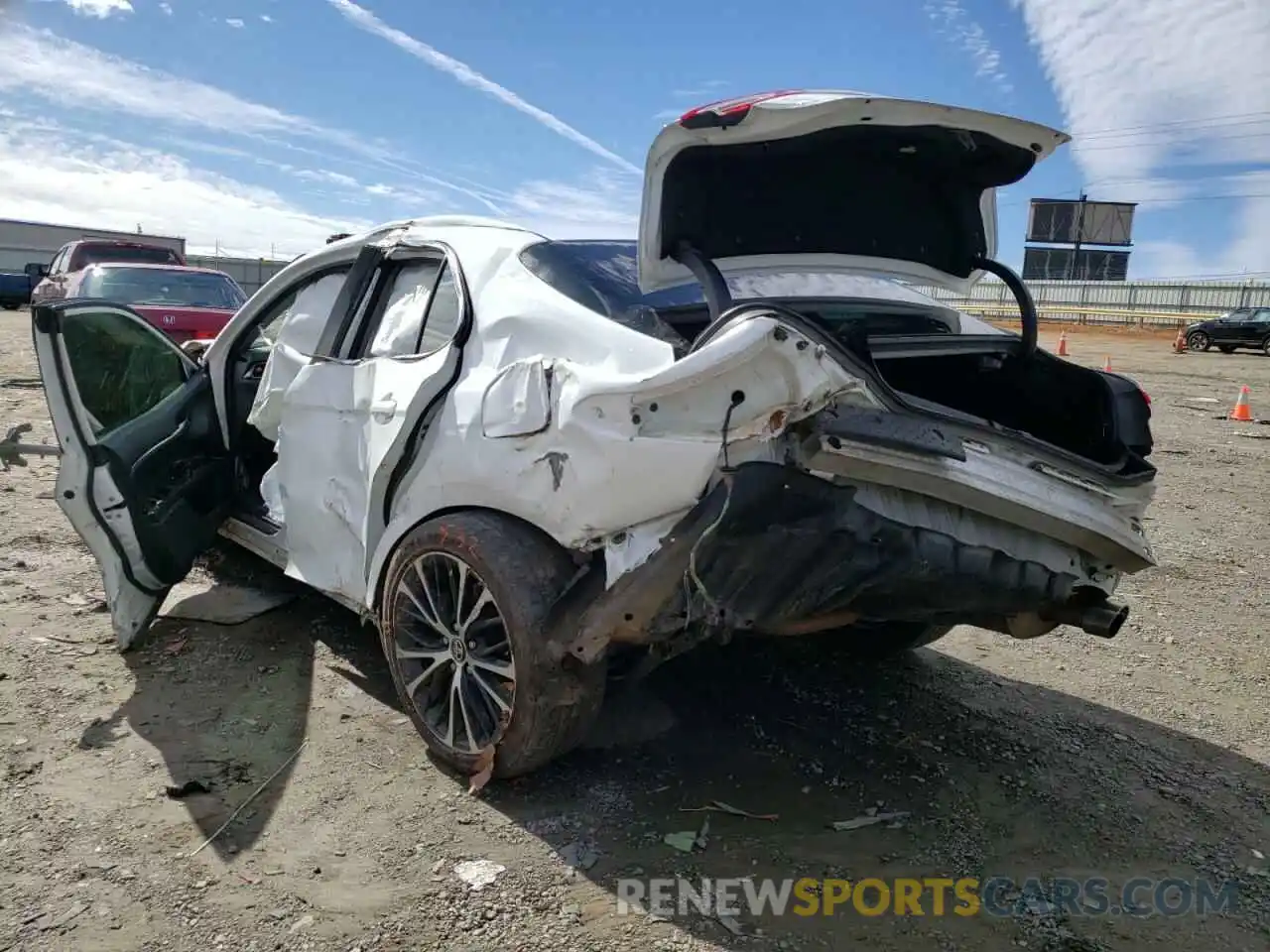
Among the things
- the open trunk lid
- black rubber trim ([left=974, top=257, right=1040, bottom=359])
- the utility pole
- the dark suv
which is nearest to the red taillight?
the open trunk lid

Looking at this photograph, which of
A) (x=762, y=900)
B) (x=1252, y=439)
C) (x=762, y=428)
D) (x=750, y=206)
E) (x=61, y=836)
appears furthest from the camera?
(x=1252, y=439)

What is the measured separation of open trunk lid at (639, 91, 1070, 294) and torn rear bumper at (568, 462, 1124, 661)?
0.91 m

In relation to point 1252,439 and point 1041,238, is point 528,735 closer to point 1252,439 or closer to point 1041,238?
point 1252,439

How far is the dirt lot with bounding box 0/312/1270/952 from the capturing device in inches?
95.3

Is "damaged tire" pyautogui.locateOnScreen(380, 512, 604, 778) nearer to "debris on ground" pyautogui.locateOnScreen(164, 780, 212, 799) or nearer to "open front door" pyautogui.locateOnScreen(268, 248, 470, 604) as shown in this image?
"open front door" pyautogui.locateOnScreen(268, 248, 470, 604)

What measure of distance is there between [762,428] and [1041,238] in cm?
6769

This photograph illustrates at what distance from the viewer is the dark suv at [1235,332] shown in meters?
25.9

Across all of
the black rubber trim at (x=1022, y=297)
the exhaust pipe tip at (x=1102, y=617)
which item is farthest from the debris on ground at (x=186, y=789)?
the black rubber trim at (x=1022, y=297)

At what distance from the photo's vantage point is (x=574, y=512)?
2.61m

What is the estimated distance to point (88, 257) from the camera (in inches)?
552

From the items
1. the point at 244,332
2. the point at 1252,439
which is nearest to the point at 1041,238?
the point at 1252,439

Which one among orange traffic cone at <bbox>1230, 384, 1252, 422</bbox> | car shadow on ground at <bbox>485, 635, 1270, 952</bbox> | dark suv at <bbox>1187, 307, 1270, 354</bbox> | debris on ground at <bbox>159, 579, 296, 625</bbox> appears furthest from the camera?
dark suv at <bbox>1187, 307, 1270, 354</bbox>

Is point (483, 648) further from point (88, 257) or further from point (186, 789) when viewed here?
point (88, 257)

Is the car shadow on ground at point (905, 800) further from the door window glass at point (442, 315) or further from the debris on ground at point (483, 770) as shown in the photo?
the door window glass at point (442, 315)
